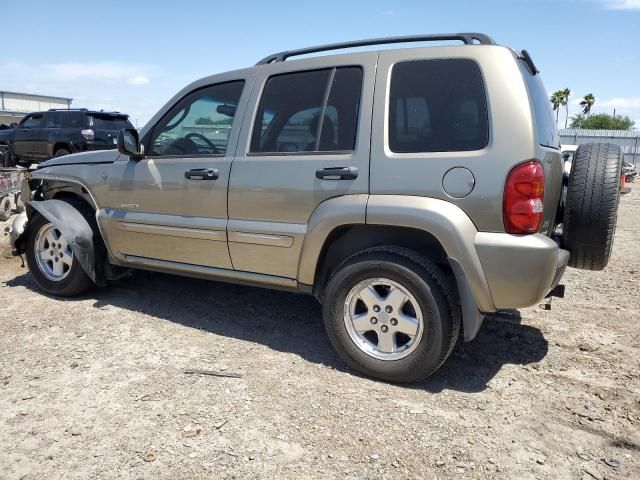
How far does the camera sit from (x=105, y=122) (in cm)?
1344

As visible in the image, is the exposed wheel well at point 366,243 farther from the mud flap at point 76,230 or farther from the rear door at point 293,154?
the mud flap at point 76,230

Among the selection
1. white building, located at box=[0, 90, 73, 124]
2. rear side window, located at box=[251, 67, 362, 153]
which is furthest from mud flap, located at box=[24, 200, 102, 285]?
white building, located at box=[0, 90, 73, 124]

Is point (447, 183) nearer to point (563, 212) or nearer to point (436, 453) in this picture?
point (563, 212)

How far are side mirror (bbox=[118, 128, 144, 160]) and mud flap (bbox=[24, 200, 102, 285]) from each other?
32.5 inches

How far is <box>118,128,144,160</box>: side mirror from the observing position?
152 inches

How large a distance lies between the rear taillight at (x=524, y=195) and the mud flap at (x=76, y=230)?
333cm

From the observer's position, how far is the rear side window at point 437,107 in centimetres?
279

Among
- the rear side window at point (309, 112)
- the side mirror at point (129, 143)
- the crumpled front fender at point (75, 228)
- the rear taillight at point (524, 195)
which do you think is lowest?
the crumpled front fender at point (75, 228)

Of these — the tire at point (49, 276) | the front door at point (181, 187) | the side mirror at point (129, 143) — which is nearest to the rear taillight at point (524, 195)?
the front door at point (181, 187)

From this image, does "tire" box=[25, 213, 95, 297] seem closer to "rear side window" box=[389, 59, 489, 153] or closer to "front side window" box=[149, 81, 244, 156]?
"front side window" box=[149, 81, 244, 156]

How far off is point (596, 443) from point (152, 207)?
3.23 m

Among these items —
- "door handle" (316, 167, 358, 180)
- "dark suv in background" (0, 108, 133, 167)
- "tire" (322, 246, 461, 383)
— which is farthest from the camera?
"dark suv in background" (0, 108, 133, 167)

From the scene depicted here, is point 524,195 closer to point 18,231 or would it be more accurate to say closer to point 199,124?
point 199,124

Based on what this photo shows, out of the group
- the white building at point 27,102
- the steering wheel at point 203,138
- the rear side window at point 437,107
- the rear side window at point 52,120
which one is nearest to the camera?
the rear side window at point 437,107
